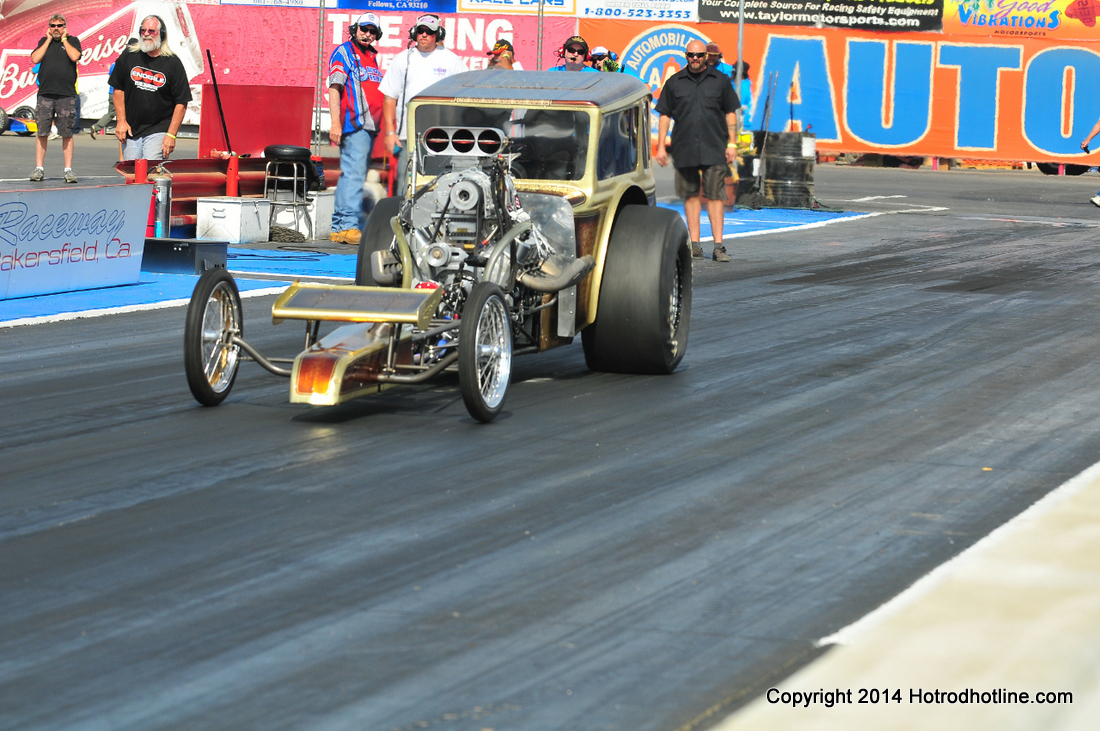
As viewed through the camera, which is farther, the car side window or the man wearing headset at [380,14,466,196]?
the man wearing headset at [380,14,466,196]

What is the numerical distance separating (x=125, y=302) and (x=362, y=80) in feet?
14.1

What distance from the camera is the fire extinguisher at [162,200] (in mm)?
13641

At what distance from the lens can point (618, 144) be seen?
8562mm

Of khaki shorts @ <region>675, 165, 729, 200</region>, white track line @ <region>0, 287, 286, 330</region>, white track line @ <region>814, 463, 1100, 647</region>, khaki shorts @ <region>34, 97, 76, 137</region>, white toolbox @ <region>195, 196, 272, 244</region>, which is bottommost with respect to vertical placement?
white track line @ <region>0, 287, 286, 330</region>

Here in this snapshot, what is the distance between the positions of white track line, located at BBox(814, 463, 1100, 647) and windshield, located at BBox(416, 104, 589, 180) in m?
3.26

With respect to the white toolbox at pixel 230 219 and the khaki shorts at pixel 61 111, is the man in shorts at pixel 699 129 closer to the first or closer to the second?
the white toolbox at pixel 230 219

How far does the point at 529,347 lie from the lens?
7.85m

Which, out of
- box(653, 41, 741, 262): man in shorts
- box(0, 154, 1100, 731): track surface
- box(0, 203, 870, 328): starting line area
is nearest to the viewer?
box(0, 154, 1100, 731): track surface

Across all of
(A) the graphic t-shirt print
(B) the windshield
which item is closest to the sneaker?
(A) the graphic t-shirt print

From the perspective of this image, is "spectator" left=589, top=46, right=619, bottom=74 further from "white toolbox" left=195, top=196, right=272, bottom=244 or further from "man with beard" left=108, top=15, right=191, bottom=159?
"man with beard" left=108, top=15, right=191, bottom=159

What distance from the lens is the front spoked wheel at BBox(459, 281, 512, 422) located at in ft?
21.5

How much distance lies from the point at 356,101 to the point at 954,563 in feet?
35.3

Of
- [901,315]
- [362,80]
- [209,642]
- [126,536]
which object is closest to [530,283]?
[126,536]

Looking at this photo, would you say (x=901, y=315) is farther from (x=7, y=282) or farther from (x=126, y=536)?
(x=126, y=536)
